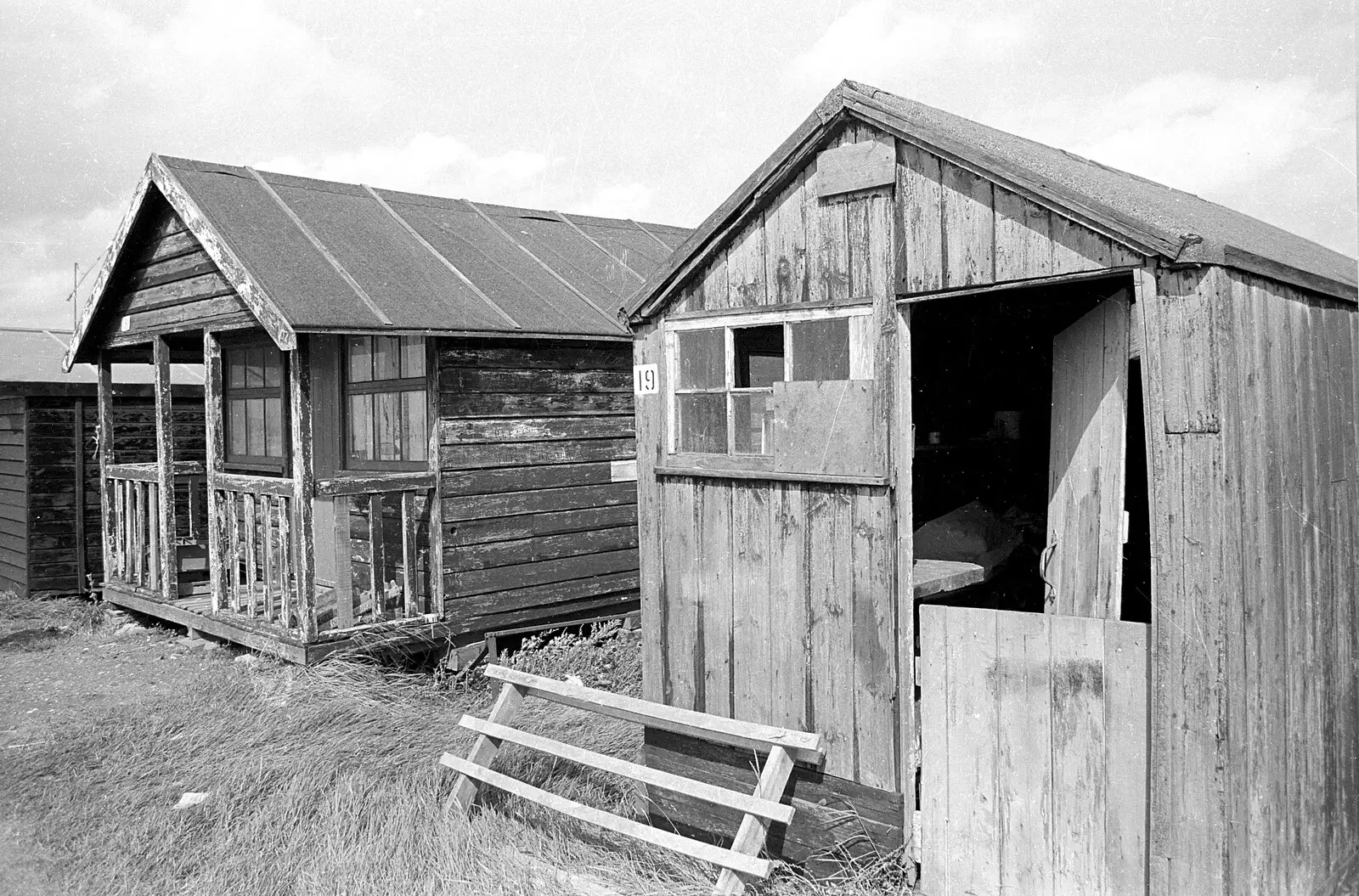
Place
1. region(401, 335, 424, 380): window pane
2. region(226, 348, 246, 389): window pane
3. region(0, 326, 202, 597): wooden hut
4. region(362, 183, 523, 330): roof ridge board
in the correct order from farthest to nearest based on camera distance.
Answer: region(0, 326, 202, 597): wooden hut, region(226, 348, 246, 389): window pane, region(401, 335, 424, 380): window pane, region(362, 183, 523, 330): roof ridge board

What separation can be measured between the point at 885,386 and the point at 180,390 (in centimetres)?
1035

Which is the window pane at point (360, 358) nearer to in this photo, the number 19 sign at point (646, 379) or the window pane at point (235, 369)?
the window pane at point (235, 369)

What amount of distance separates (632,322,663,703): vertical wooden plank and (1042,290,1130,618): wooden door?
88.1 inches

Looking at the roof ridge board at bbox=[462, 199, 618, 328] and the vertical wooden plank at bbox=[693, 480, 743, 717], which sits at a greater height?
the roof ridge board at bbox=[462, 199, 618, 328]

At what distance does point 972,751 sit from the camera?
5215 mm

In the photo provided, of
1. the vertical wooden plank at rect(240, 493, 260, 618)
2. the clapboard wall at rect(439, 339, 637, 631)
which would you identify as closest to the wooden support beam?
the vertical wooden plank at rect(240, 493, 260, 618)

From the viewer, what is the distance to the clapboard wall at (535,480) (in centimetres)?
873

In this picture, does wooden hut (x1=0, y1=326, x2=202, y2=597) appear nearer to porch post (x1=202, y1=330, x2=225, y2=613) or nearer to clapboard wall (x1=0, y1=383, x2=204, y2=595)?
clapboard wall (x1=0, y1=383, x2=204, y2=595)

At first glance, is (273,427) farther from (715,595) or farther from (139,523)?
(715,595)

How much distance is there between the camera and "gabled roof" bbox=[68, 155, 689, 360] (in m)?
8.02

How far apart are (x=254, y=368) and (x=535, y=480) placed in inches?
151

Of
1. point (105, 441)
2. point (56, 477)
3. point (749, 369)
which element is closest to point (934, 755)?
point (749, 369)

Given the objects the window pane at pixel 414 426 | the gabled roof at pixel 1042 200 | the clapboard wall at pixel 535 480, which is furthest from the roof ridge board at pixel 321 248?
the gabled roof at pixel 1042 200

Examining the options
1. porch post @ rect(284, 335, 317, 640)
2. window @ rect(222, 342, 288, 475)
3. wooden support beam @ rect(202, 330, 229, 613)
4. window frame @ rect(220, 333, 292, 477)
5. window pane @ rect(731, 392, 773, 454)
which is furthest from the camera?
window @ rect(222, 342, 288, 475)
